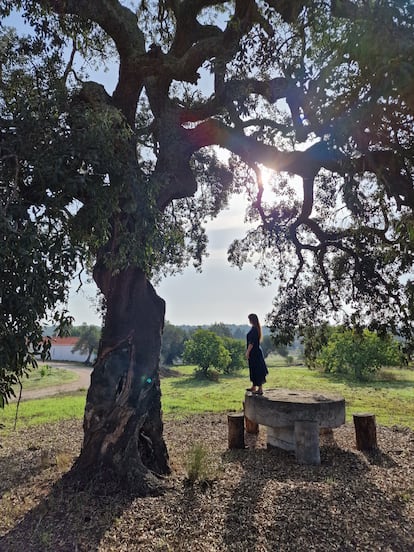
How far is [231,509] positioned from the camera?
201 inches

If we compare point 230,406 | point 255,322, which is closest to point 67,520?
point 255,322

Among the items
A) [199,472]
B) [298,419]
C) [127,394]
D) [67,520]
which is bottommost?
[67,520]

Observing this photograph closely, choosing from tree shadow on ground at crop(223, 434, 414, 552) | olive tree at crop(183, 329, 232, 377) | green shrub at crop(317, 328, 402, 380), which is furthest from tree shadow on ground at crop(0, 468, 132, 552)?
olive tree at crop(183, 329, 232, 377)

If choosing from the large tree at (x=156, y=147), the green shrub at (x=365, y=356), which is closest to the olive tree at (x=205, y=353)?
the green shrub at (x=365, y=356)

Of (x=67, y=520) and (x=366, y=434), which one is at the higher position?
(x=366, y=434)

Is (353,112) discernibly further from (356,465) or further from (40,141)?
(356,465)

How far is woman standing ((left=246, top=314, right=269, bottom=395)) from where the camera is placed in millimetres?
8703

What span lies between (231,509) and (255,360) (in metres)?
3.94

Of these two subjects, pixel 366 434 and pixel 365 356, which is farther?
pixel 365 356

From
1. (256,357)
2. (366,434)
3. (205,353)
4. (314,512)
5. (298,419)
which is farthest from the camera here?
(205,353)

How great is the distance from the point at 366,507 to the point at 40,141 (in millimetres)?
6259

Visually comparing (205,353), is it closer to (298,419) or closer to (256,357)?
(256,357)

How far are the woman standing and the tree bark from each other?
2.54 m

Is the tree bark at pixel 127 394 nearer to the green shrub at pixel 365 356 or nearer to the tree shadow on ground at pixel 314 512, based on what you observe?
the tree shadow on ground at pixel 314 512
